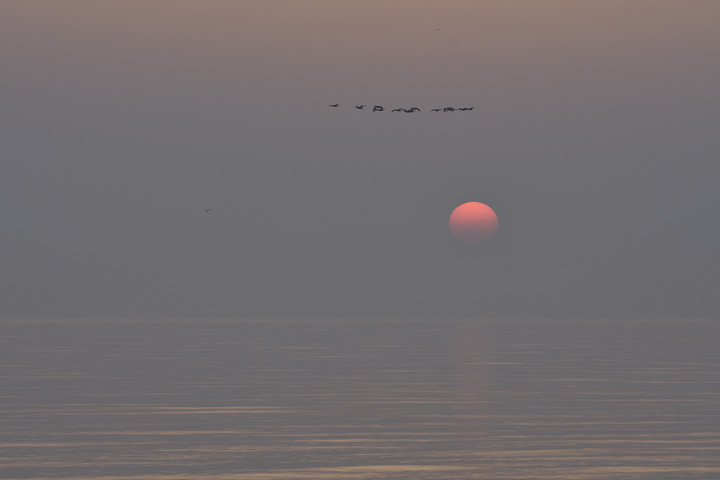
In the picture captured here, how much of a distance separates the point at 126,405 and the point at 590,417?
18.2m

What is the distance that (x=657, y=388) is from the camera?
66688 millimetres

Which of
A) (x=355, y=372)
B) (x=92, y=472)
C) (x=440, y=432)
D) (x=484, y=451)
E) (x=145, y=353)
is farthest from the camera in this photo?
(x=145, y=353)

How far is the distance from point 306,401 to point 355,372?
74.0 ft

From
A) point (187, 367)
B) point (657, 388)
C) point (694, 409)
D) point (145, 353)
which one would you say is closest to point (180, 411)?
point (694, 409)

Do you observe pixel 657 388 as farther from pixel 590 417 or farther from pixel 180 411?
pixel 180 411

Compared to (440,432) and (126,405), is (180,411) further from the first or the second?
(440,432)

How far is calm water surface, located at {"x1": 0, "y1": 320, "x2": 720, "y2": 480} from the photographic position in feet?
122

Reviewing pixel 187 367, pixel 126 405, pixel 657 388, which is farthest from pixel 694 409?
pixel 187 367

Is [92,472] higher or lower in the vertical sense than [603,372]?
lower

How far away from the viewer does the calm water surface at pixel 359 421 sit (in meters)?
37.1

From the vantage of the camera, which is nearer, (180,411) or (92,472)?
(92,472)

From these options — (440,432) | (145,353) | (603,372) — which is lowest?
(440,432)

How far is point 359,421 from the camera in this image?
4928 centimetres

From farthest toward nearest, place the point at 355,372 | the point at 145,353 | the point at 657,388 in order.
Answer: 1. the point at 145,353
2. the point at 355,372
3. the point at 657,388
